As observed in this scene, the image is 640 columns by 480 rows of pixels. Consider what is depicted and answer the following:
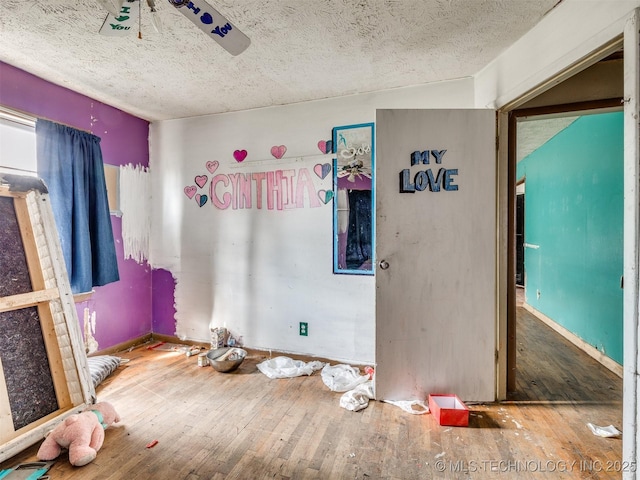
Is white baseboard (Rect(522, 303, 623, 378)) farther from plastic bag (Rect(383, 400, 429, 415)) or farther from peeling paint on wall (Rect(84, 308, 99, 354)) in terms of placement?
peeling paint on wall (Rect(84, 308, 99, 354))

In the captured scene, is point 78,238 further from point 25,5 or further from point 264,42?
point 264,42

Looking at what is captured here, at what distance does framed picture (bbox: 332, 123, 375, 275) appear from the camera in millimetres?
2506

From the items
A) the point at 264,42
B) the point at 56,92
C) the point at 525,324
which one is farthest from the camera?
the point at 525,324

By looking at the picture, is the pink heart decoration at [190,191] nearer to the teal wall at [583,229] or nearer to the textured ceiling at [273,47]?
the textured ceiling at [273,47]

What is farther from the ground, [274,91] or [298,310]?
[274,91]

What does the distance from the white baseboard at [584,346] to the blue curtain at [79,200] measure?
4.19 m

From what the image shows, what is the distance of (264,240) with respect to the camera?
111 inches

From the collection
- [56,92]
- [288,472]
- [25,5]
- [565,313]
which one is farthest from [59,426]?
[565,313]

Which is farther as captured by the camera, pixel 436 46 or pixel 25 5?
pixel 436 46

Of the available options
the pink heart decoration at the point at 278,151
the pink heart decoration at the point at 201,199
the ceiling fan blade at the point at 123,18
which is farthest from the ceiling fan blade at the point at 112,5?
the pink heart decoration at the point at 201,199

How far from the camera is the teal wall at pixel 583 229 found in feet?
8.43

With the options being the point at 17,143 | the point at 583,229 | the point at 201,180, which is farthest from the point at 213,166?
the point at 583,229

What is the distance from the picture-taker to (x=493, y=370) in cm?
202

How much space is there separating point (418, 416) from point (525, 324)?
8.74ft
